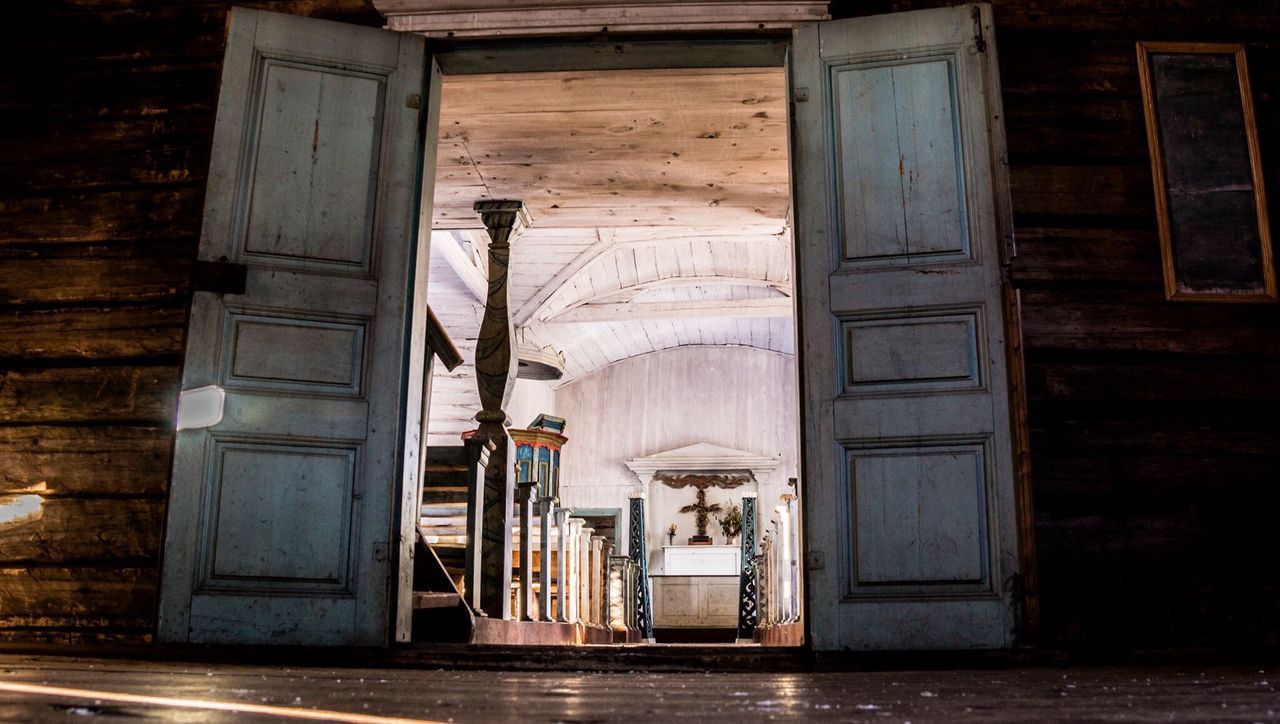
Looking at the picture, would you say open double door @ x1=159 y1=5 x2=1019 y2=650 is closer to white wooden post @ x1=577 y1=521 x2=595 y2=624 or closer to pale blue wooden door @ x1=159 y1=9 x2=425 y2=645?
pale blue wooden door @ x1=159 y1=9 x2=425 y2=645

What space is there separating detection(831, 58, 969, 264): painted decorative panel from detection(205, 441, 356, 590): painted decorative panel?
187cm

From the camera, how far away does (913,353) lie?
10.9ft

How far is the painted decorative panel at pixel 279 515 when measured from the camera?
324 centimetres

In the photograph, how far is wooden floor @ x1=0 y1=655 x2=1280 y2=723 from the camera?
1.46 m

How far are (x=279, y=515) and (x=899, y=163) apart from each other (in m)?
2.36

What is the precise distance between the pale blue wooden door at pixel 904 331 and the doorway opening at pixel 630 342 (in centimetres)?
27

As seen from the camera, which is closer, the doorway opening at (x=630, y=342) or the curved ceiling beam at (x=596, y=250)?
the doorway opening at (x=630, y=342)

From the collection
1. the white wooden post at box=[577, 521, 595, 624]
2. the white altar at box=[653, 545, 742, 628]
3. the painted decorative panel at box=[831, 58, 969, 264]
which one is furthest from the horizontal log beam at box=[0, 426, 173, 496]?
the white altar at box=[653, 545, 742, 628]

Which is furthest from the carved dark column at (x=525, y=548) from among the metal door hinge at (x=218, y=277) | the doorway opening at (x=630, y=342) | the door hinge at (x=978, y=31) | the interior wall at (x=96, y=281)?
the door hinge at (x=978, y=31)

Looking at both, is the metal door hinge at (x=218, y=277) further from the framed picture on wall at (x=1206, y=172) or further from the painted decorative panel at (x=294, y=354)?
the framed picture on wall at (x=1206, y=172)

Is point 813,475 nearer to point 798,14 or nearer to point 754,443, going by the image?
point 798,14

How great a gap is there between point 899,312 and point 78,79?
315 cm

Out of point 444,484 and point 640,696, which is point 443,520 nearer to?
point 444,484

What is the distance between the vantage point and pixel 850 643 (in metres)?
3.12
